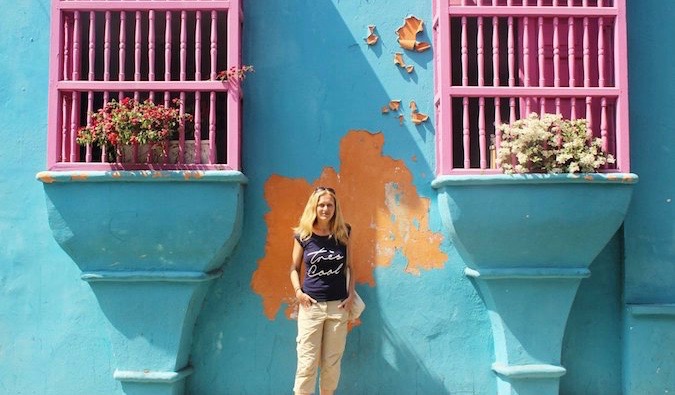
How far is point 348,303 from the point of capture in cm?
404

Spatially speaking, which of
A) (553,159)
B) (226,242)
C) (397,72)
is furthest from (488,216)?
(226,242)

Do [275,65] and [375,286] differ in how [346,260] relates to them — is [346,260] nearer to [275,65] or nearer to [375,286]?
[375,286]

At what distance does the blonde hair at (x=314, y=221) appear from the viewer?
4.00 meters

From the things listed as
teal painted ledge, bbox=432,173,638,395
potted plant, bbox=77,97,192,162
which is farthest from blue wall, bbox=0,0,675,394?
potted plant, bbox=77,97,192,162

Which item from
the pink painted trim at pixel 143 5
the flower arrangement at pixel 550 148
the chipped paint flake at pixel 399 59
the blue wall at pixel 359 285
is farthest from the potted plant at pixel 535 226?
the pink painted trim at pixel 143 5

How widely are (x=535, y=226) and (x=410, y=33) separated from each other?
5.06ft

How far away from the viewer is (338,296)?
3.98 m

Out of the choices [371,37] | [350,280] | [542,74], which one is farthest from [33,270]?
[542,74]

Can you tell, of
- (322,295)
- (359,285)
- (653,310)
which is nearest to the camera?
(322,295)

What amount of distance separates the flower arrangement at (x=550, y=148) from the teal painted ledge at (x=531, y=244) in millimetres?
70

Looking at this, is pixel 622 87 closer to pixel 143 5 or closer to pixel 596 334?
pixel 596 334

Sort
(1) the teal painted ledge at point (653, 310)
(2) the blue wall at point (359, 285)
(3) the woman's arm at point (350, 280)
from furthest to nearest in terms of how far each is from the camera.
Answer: (2) the blue wall at point (359, 285) < (1) the teal painted ledge at point (653, 310) < (3) the woman's arm at point (350, 280)

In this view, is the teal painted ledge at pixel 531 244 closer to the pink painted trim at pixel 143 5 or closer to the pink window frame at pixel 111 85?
the pink window frame at pixel 111 85

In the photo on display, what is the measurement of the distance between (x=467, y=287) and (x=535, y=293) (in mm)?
453
